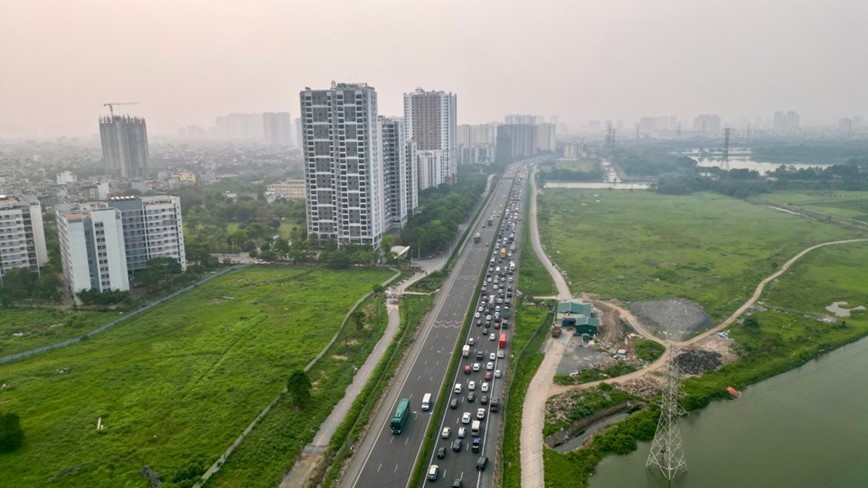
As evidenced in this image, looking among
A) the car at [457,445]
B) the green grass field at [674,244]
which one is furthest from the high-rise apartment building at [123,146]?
the car at [457,445]

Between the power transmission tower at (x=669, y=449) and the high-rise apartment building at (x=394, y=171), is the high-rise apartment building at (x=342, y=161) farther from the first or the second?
the power transmission tower at (x=669, y=449)

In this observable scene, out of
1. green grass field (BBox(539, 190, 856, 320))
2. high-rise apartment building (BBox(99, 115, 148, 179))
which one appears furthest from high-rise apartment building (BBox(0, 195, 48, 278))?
high-rise apartment building (BBox(99, 115, 148, 179))

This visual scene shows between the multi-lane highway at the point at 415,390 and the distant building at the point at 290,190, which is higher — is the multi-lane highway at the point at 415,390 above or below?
below

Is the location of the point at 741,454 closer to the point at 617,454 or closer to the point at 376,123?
the point at 617,454

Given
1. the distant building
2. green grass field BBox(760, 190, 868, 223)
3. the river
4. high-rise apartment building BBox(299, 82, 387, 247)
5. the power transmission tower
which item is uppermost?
high-rise apartment building BBox(299, 82, 387, 247)

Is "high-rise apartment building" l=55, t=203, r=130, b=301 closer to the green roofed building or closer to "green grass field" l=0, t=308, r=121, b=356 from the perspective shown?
"green grass field" l=0, t=308, r=121, b=356

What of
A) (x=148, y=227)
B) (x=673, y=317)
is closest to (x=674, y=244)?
(x=673, y=317)
